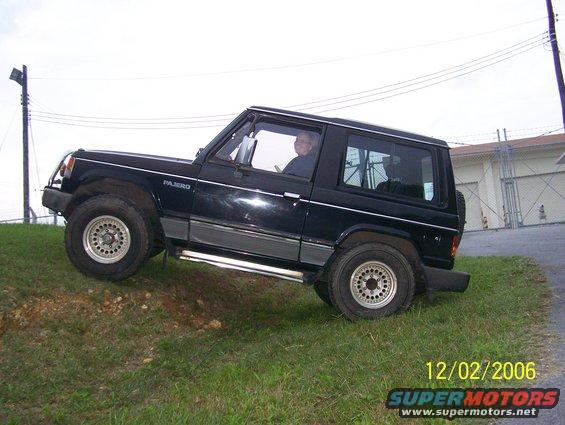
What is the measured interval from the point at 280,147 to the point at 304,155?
278 millimetres

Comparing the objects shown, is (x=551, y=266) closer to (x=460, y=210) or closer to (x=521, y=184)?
(x=460, y=210)

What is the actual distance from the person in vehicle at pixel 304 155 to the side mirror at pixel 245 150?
44cm

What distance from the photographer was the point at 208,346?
17.8 ft

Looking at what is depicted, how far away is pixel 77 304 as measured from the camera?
18.4 ft

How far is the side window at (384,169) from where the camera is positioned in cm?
594

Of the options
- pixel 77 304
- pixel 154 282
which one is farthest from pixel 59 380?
pixel 154 282

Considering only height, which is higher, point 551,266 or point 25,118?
point 25,118

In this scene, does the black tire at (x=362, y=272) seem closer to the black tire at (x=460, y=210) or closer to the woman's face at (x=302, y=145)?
the black tire at (x=460, y=210)

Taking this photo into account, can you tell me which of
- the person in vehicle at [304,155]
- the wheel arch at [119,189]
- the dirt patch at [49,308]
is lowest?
the dirt patch at [49,308]

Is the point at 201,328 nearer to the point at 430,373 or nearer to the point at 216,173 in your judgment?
the point at 216,173

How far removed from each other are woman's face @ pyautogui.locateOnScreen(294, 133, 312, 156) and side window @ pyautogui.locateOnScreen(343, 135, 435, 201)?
1.42ft

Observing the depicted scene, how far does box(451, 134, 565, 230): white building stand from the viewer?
22.5 meters

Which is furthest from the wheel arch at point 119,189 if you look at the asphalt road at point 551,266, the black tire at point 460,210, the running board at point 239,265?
the asphalt road at point 551,266
